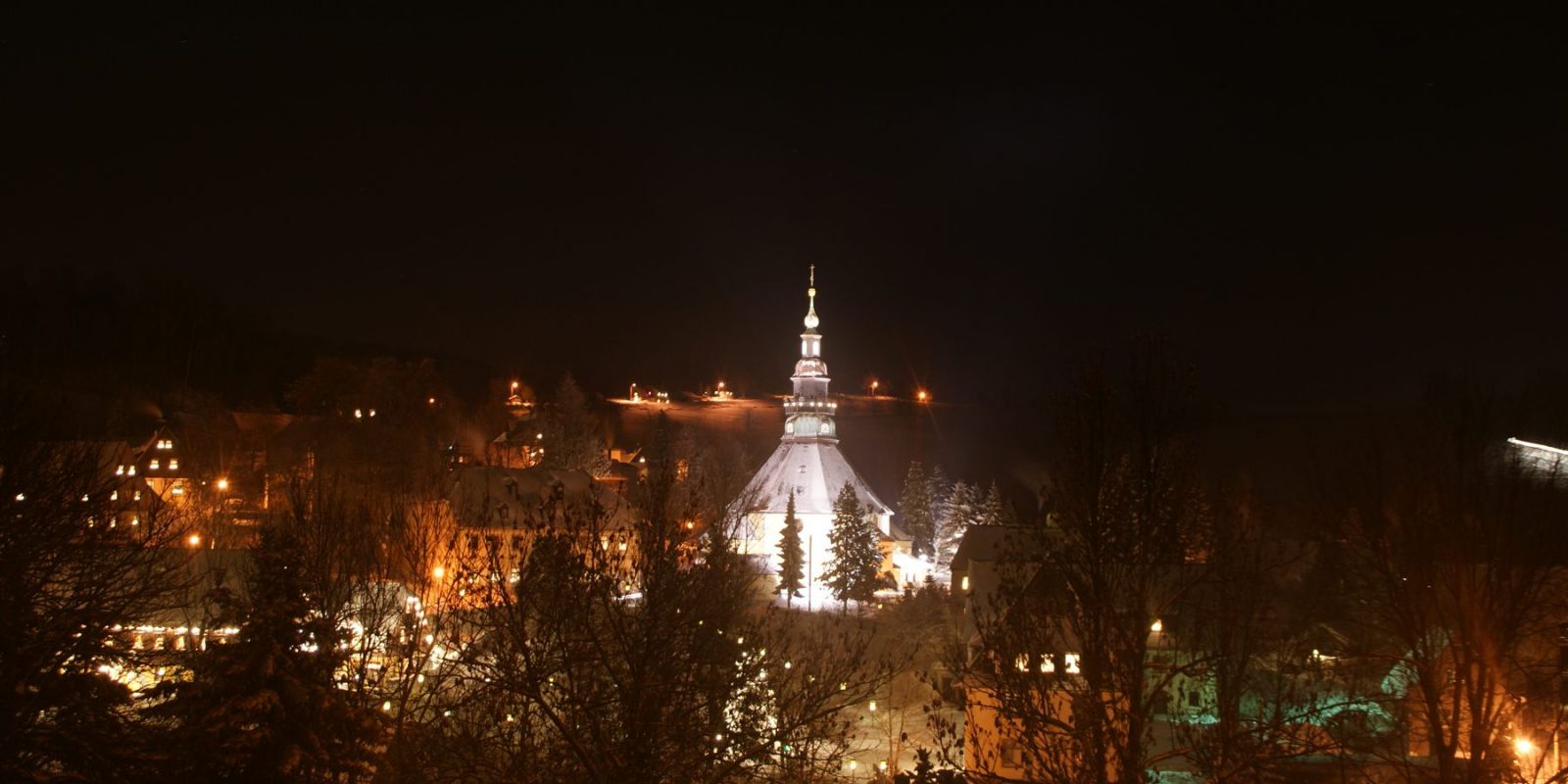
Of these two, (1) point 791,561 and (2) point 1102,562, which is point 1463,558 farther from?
(1) point 791,561

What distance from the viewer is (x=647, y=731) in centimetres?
1031

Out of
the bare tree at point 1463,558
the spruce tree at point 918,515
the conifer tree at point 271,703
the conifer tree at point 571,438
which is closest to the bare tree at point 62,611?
the conifer tree at point 271,703

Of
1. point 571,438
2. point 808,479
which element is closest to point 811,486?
point 808,479

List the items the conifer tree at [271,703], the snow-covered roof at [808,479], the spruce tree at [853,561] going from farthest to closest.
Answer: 1. the snow-covered roof at [808,479]
2. the spruce tree at [853,561]
3. the conifer tree at [271,703]

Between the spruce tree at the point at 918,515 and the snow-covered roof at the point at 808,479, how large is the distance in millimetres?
2927

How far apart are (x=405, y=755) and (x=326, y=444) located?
26429 mm

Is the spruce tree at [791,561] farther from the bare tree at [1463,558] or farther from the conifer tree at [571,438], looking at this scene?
the bare tree at [1463,558]

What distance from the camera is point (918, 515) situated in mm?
51844

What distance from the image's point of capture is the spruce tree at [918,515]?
5128cm

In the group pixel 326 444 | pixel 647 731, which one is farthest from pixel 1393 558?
pixel 326 444

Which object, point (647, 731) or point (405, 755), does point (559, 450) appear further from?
point (647, 731)

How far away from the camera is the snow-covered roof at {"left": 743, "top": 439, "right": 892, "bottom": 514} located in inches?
1800

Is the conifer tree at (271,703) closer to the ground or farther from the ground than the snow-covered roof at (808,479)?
closer to the ground

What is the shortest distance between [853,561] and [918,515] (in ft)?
48.2
